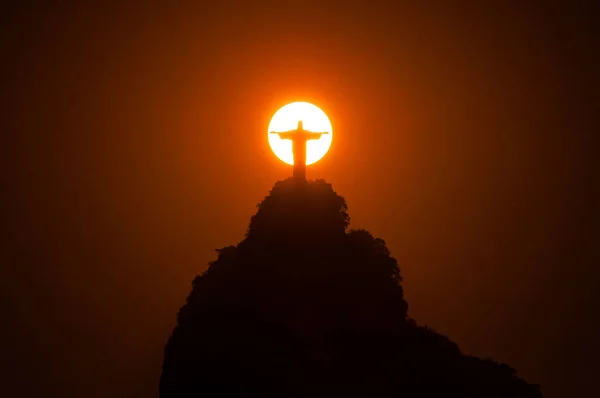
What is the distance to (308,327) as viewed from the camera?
89.1ft

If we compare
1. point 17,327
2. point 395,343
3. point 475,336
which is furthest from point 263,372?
point 17,327

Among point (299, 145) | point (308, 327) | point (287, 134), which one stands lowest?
point (308, 327)

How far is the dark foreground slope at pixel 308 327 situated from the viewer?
26.5 metres

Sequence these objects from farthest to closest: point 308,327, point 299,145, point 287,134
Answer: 1. point 287,134
2. point 299,145
3. point 308,327

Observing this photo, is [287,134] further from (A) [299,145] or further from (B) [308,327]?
(B) [308,327]

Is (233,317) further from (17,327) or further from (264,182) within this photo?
(264,182)

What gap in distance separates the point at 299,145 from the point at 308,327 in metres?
8.76

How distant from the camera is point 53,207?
188375mm

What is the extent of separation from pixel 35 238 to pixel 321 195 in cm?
15787

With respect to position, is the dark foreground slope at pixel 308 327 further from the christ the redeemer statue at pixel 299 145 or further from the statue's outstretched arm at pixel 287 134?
the statue's outstretched arm at pixel 287 134

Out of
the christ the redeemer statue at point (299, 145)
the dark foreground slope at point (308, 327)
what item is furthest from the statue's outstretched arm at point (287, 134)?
the dark foreground slope at point (308, 327)

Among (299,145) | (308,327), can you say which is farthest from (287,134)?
(308,327)

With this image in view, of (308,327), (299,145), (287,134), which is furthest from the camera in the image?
(287,134)

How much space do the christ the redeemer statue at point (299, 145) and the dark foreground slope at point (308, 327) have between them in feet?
2.07
